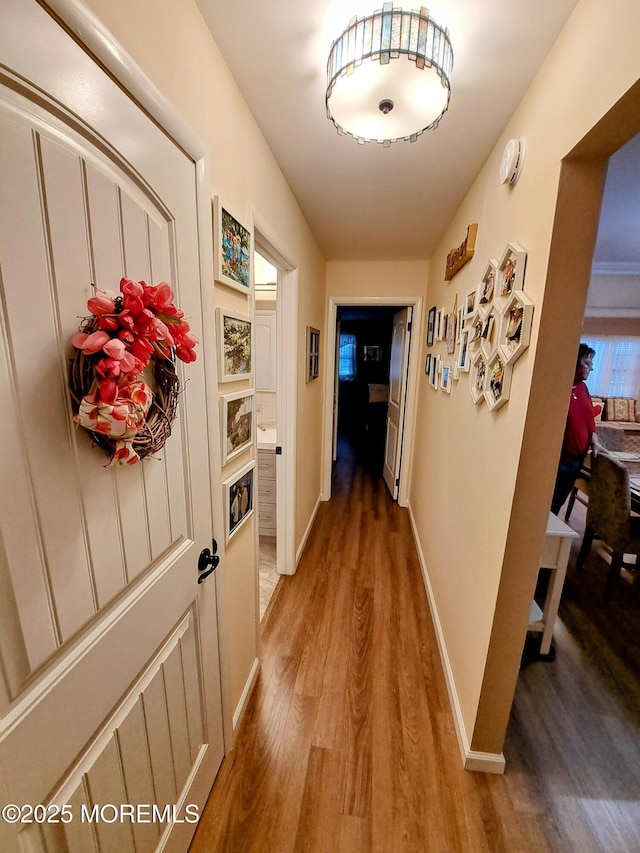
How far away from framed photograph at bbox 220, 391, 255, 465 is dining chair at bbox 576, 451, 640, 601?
221 centimetres

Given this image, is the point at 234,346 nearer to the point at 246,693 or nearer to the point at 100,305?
the point at 100,305

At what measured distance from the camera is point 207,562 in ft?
3.33

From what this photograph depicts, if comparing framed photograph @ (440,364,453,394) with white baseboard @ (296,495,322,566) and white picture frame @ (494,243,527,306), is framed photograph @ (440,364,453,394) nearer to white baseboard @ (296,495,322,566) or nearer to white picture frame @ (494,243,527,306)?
white picture frame @ (494,243,527,306)

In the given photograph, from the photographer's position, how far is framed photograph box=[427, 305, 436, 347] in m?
2.58

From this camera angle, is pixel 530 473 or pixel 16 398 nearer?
pixel 16 398

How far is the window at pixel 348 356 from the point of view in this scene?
677 centimetres

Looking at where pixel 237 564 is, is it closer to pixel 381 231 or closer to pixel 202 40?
pixel 202 40

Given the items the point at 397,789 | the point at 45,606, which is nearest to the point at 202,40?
the point at 45,606

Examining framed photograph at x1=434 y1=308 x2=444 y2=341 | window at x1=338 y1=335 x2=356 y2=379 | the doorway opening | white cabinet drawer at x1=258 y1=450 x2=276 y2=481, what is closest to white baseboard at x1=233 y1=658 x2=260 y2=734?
the doorway opening

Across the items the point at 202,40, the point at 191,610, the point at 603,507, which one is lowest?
the point at 603,507

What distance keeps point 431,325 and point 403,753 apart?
264 cm

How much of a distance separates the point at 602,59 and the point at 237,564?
5.91 ft

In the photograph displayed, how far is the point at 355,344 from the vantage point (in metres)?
6.80

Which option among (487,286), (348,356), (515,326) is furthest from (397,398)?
(348,356)
